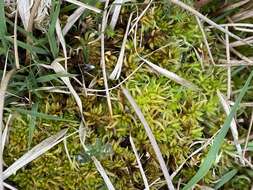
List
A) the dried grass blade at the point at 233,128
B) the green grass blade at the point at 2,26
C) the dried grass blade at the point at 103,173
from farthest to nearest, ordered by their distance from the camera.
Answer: the dried grass blade at the point at 233,128 → the dried grass blade at the point at 103,173 → the green grass blade at the point at 2,26

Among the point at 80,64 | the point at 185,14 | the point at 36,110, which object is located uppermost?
the point at 185,14

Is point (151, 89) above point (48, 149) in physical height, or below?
above

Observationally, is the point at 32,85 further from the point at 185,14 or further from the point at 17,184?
the point at 185,14

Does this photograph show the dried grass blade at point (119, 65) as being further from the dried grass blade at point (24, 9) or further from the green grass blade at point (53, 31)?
the dried grass blade at point (24, 9)

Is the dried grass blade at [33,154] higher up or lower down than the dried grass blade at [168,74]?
lower down

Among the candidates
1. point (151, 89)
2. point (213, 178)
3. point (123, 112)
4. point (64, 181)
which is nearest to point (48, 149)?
point (64, 181)

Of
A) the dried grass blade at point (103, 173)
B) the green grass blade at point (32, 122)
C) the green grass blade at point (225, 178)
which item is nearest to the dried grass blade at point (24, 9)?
the green grass blade at point (32, 122)

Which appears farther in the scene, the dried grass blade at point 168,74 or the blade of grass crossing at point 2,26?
the dried grass blade at point 168,74
